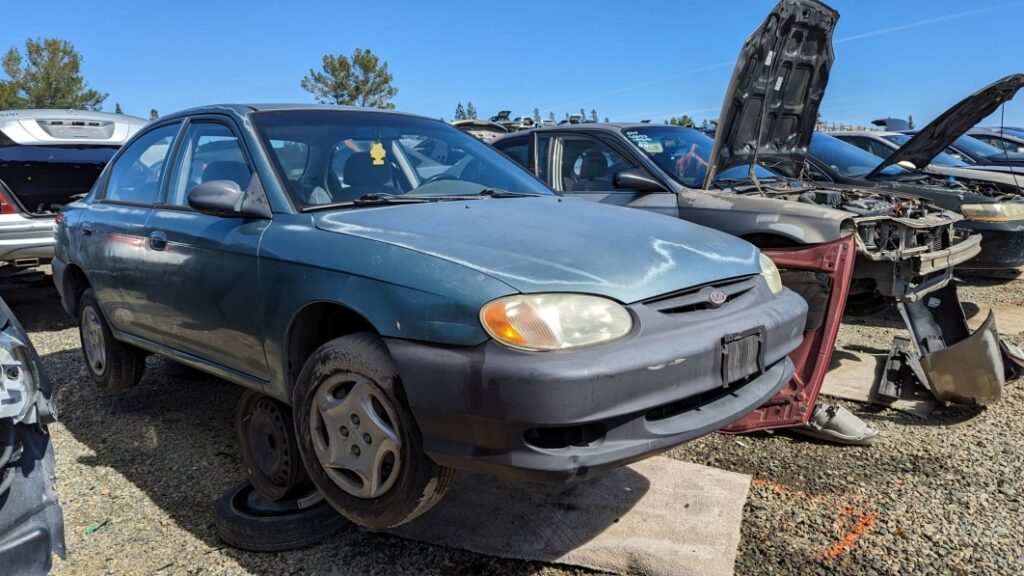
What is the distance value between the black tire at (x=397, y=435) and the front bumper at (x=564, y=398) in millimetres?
97

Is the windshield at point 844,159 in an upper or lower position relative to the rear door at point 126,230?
upper

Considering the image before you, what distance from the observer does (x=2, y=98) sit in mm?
29719

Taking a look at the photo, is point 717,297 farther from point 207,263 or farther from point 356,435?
point 207,263

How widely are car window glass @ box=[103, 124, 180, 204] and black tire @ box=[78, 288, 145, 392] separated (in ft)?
2.25

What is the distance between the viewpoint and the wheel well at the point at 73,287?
4461 millimetres

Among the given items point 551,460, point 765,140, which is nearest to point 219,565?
point 551,460

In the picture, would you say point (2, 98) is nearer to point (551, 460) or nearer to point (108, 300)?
point (108, 300)

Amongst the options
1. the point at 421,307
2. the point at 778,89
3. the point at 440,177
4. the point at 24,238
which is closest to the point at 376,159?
the point at 440,177

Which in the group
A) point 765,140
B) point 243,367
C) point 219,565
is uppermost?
point 765,140

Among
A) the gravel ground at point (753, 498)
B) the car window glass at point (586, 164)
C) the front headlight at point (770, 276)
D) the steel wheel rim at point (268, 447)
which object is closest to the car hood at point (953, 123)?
the gravel ground at point (753, 498)

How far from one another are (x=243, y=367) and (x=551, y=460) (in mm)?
1553

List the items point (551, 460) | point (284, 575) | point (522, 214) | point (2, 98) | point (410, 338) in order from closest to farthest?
1. point (551, 460)
2. point (410, 338)
3. point (284, 575)
4. point (522, 214)
5. point (2, 98)

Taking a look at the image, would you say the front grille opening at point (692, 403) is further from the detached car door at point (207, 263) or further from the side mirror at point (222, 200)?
the side mirror at point (222, 200)

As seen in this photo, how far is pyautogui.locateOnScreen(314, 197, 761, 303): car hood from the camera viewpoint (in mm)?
2285
